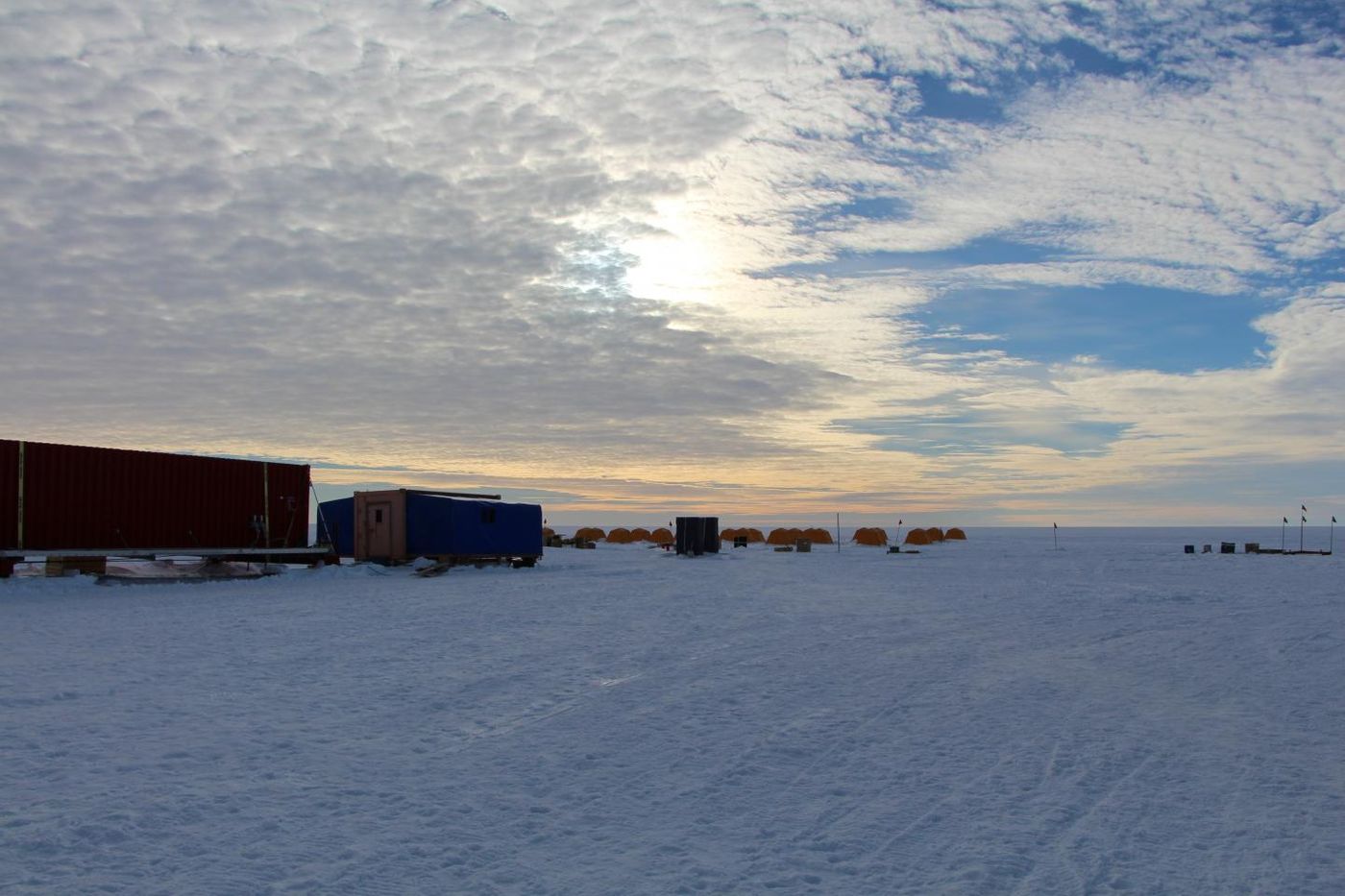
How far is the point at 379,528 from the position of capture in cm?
2955

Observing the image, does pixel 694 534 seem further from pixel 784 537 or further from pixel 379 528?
pixel 784 537

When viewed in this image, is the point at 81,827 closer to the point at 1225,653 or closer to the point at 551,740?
the point at 551,740

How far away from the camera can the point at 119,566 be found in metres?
24.4

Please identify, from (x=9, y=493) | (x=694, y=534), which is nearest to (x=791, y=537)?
(x=694, y=534)

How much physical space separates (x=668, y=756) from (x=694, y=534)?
107 feet

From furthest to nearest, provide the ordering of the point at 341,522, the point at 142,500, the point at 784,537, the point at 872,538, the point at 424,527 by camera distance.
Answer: the point at 872,538
the point at 784,537
the point at 341,522
the point at 424,527
the point at 142,500

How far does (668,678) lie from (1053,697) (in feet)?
12.7

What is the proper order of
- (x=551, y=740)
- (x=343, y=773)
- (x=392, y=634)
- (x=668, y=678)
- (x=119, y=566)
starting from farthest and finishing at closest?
(x=119, y=566) < (x=392, y=634) < (x=668, y=678) < (x=551, y=740) < (x=343, y=773)

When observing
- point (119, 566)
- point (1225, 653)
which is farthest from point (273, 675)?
point (119, 566)

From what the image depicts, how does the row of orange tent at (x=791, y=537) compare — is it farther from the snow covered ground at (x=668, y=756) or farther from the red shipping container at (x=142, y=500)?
the snow covered ground at (x=668, y=756)

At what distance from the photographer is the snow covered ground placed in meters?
5.09

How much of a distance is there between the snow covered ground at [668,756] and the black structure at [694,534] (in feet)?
79.1

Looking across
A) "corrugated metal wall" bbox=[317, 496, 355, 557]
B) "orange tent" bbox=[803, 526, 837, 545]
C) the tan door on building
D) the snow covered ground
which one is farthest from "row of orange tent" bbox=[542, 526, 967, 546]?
the snow covered ground

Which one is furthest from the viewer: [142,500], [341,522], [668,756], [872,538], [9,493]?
[872,538]
